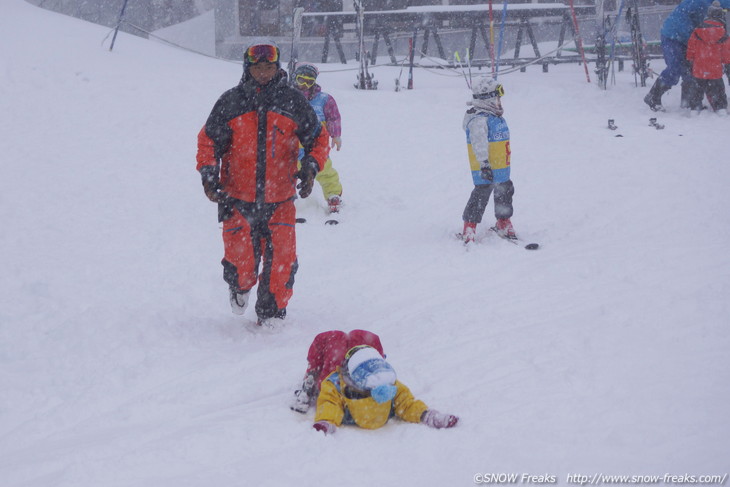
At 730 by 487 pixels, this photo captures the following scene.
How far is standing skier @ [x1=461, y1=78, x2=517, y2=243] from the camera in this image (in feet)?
21.6

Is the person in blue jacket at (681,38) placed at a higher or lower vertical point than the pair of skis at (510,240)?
higher

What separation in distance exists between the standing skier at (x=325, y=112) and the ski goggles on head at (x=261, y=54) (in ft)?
9.77

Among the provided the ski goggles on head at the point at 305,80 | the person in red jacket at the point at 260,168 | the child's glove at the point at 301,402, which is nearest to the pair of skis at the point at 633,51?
the ski goggles on head at the point at 305,80

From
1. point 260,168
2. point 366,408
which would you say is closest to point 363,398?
point 366,408

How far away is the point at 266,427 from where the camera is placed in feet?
10.9

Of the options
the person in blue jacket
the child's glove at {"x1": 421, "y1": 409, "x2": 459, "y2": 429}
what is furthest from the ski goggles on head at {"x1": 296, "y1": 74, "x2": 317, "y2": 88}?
the person in blue jacket

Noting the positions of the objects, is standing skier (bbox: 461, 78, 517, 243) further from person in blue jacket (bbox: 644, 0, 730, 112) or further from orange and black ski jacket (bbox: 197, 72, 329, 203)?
person in blue jacket (bbox: 644, 0, 730, 112)

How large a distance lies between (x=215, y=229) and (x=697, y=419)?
17.3 feet

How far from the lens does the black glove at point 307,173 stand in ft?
15.0

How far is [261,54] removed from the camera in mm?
4465

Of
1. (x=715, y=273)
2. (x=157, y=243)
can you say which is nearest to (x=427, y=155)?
(x=157, y=243)

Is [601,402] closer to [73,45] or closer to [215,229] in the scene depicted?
[215,229]

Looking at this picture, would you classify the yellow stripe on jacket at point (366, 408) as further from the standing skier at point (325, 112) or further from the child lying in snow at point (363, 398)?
the standing skier at point (325, 112)

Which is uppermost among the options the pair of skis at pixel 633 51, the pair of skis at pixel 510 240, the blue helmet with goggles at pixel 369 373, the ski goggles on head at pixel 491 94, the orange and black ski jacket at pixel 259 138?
the pair of skis at pixel 633 51
